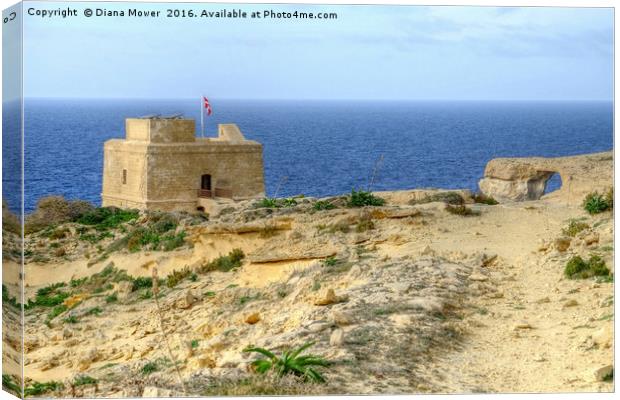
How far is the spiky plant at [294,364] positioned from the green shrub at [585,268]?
4336mm

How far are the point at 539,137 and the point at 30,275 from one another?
868 inches

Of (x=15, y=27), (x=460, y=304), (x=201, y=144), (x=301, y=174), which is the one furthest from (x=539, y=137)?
(x=15, y=27)

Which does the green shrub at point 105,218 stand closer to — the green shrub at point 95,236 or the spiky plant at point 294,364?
the green shrub at point 95,236

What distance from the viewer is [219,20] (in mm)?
14930

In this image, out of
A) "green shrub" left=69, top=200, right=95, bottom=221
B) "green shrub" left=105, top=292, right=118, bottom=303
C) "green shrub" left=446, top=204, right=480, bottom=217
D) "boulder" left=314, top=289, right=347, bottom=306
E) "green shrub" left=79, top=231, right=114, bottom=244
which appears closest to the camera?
"boulder" left=314, top=289, right=347, bottom=306

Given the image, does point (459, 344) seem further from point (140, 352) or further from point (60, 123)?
point (60, 123)

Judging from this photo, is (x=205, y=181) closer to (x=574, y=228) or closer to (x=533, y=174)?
(x=533, y=174)

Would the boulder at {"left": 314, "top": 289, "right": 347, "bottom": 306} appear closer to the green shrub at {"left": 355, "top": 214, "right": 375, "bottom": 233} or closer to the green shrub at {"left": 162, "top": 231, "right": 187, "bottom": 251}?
the green shrub at {"left": 355, "top": 214, "right": 375, "bottom": 233}

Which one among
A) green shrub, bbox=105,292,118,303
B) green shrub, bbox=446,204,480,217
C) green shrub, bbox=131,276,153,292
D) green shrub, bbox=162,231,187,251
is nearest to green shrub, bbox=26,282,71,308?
green shrub, bbox=105,292,118,303

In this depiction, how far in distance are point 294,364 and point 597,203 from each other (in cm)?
751

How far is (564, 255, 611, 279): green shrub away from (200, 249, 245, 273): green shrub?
16.6ft

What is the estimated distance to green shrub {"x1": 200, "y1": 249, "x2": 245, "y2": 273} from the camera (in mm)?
19033

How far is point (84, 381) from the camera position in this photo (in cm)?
1427

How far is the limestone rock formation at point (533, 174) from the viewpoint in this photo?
22.8m
